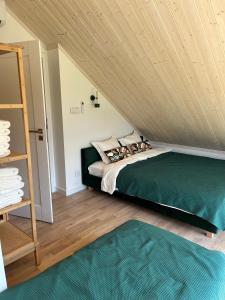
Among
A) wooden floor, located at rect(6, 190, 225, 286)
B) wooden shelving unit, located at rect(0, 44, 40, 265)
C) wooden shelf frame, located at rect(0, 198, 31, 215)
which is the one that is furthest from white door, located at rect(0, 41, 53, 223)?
wooden shelf frame, located at rect(0, 198, 31, 215)

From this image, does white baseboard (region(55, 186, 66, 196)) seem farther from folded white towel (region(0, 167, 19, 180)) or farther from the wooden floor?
folded white towel (region(0, 167, 19, 180))

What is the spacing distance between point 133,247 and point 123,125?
3116 mm

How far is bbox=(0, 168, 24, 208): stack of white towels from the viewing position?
6.18 feet

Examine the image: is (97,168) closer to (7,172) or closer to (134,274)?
(7,172)

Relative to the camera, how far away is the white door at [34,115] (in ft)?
8.41

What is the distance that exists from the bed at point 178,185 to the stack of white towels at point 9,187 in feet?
5.21

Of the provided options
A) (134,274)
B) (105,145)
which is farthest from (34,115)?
(134,274)

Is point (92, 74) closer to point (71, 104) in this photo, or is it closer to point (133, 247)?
point (71, 104)

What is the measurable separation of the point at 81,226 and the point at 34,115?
4.51ft

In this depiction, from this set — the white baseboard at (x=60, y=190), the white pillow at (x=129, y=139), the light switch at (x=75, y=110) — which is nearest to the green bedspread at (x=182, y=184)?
the white pillow at (x=129, y=139)

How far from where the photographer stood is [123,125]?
4535 mm

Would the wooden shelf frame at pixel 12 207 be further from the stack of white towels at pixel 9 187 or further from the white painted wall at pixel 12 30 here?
the white painted wall at pixel 12 30

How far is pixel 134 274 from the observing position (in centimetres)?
138

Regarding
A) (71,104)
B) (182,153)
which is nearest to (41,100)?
(71,104)
